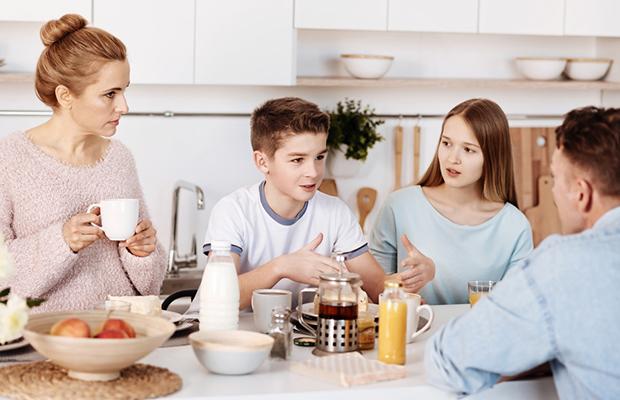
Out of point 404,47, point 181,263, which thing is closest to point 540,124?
point 404,47

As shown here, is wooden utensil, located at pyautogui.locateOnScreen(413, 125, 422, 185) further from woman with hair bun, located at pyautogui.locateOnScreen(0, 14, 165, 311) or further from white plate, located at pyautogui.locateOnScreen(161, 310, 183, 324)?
white plate, located at pyautogui.locateOnScreen(161, 310, 183, 324)

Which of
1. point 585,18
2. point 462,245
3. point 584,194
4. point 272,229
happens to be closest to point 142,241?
point 272,229

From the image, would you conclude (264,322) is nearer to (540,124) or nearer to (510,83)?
(510,83)

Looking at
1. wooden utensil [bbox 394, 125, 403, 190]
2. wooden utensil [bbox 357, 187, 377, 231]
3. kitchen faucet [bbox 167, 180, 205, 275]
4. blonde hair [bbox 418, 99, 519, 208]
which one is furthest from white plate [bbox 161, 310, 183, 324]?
wooden utensil [bbox 394, 125, 403, 190]

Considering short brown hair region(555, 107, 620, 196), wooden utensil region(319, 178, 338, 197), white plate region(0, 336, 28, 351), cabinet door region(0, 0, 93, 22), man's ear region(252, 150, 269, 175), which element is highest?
cabinet door region(0, 0, 93, 22)

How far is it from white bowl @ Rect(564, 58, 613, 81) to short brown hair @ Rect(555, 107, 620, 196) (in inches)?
94.5

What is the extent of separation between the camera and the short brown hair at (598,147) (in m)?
1.72

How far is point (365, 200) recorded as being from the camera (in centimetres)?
406

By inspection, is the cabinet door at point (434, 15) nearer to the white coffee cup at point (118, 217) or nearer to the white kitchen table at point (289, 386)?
the white coffee cup at point (118, 217)

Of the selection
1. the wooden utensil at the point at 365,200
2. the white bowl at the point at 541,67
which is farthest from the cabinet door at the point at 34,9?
the white bowl at the point at 541,67

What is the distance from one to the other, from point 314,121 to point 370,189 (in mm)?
1580

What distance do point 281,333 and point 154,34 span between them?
6.43 ft

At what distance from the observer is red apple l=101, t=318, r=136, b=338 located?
5.69ft

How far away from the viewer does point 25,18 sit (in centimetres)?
349
